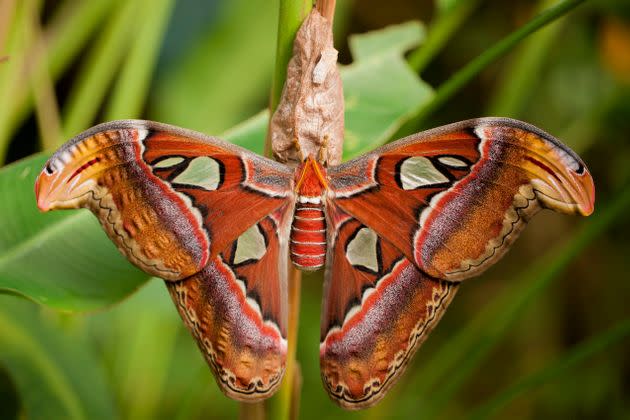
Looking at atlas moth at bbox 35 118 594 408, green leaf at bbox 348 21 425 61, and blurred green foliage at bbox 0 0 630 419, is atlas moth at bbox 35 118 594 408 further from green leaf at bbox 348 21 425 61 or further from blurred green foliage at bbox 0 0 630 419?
green leaf at bbox 348 21 425 61

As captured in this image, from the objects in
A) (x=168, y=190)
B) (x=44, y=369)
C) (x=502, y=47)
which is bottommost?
(x=44, y=369)

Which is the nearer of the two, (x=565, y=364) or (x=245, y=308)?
(x=245, y=308)

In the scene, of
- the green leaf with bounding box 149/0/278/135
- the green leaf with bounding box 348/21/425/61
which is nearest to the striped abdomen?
the green leaf with bounding box 348/21/425/61

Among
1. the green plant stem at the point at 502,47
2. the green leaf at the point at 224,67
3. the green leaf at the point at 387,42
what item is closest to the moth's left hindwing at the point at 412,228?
the green plant stem at the point at 502,47

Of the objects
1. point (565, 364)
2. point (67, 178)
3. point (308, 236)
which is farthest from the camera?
point (565, 364)

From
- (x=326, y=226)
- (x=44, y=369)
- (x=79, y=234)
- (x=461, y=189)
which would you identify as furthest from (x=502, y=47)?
(x=44, y=369)

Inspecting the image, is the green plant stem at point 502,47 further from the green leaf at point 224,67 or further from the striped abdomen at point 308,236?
the green leaf at point 224,67

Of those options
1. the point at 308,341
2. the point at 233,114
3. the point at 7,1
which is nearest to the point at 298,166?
the point at 7,1

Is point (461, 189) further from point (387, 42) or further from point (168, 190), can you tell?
point (387, 42)
